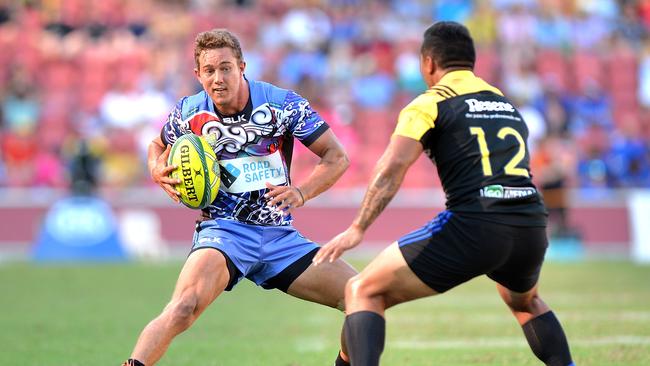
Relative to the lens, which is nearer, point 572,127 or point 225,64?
point 225,64

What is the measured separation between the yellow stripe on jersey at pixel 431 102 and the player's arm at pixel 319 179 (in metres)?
1.21

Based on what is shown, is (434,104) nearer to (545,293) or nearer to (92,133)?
(545,293)

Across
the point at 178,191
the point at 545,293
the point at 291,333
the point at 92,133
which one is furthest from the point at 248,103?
the point at 92,133

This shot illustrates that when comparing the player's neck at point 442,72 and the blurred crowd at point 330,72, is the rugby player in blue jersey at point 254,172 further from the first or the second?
the blurred crowd at point 330,72

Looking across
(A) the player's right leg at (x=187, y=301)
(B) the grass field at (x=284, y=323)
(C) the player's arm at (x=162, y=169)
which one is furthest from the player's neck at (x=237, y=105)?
(B) the grass field at (x=284, y=323)

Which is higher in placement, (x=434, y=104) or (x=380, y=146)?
(x=380, y=146)

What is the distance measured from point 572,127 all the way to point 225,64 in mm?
16829

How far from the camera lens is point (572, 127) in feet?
75.2

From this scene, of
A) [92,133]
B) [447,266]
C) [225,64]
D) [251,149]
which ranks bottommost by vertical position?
[447,266]

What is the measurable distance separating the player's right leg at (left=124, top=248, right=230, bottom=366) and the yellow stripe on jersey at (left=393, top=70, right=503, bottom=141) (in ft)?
5.18

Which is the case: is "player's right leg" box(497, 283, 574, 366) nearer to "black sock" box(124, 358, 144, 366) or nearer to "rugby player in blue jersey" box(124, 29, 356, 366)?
"rugby player in blue jersey" box(124, 29, 356, 366)

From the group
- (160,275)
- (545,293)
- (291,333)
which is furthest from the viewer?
(160,275)

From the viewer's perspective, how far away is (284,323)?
11883 millimetres

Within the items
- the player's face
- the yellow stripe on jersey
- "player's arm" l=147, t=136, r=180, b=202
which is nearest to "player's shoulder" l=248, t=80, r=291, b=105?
the player's face
